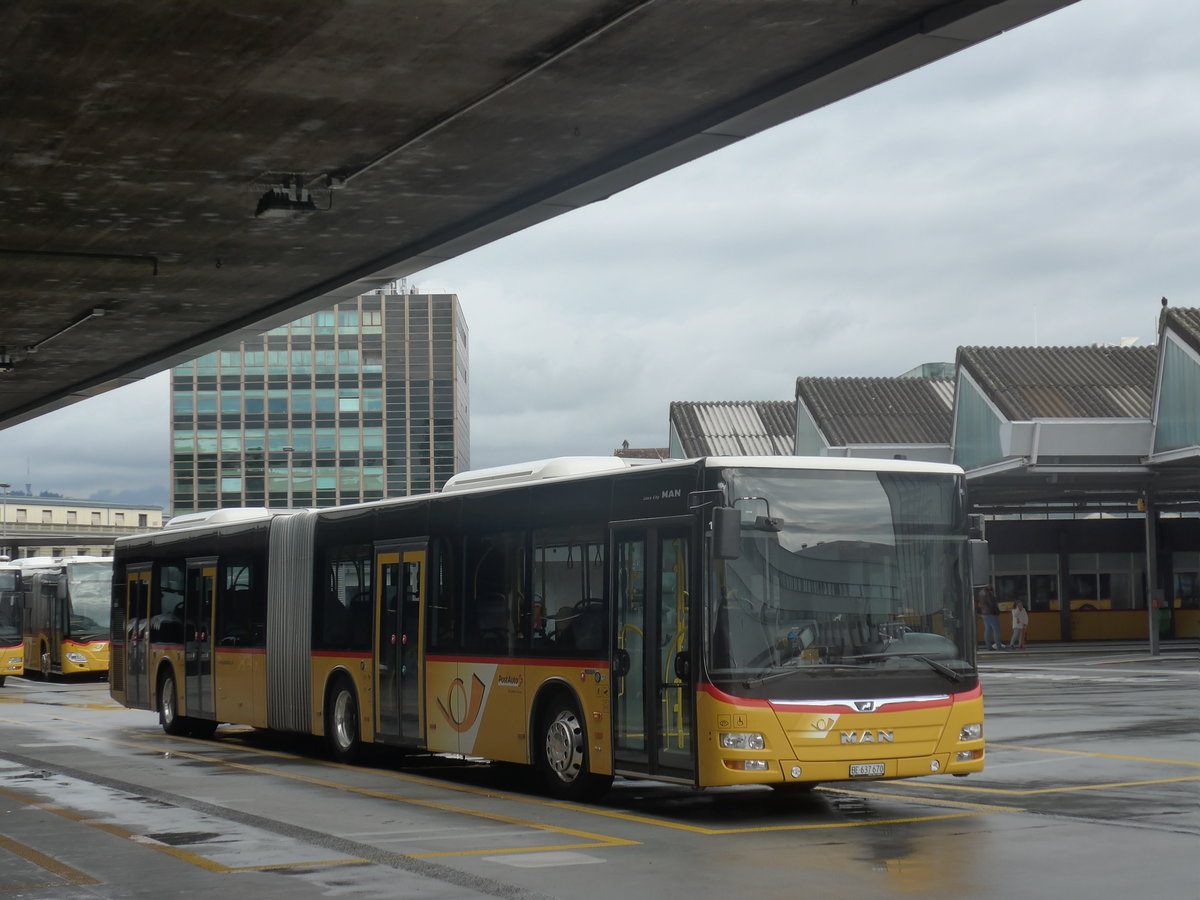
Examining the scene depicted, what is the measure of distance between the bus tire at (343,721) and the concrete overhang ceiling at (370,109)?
485 centimetres

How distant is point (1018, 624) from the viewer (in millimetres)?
47781

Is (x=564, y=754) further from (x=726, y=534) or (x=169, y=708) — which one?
(x=169, y=708)

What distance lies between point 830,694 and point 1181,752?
6.60 meters

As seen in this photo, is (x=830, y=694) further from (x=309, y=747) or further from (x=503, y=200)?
(x=309, y=747)

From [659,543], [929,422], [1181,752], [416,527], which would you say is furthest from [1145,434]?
[659,543]

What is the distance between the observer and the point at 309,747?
21.8m

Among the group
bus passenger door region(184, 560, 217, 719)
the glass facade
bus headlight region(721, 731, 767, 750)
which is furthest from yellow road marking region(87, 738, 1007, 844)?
the glass facade

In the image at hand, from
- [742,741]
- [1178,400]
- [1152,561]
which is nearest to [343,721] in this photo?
[742,741]

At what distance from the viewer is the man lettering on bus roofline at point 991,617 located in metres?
47.6

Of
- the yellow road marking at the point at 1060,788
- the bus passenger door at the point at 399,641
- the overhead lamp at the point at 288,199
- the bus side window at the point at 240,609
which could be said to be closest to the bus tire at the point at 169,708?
the bus side window at the point at 240,609

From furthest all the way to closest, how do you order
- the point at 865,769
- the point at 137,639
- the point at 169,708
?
the point at 137,639 → the point at 169,708 → the point at 865,769

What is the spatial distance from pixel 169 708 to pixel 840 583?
47.4 ft

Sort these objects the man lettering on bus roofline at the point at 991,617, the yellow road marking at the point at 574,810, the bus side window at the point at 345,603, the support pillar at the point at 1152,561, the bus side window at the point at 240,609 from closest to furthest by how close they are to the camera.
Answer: the yellow road marking at the point at 574,810 → the bus side window at the point at 345,603 → the bus side window at the point at 240,609 → the support pillar at the point at 1152,561 → the man lettering on bus roofline at the point at 991,617

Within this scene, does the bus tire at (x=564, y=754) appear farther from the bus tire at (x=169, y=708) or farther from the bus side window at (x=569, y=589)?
the bus tire at (x=169, y=708)
